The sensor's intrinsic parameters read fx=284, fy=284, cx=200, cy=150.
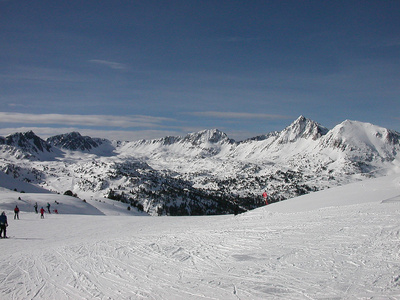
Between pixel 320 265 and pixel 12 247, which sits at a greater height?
pixel 320 265

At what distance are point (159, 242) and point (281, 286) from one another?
30.8 feet

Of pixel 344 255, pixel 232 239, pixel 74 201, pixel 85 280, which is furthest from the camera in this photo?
pixel 74 201

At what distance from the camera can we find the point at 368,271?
32.7ft

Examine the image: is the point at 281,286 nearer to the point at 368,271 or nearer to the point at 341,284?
the point at 341,284

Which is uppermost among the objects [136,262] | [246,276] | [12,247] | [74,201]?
[246,276]

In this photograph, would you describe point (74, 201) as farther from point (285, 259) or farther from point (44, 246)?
point (285, 259)

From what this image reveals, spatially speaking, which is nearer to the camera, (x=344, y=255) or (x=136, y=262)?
(x=344, y=255)

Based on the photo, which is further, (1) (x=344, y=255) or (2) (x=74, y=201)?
(2) (x=74, y=201)

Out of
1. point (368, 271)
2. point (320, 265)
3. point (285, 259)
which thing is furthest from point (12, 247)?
point (368, 271)

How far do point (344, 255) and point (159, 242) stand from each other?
1008 cm

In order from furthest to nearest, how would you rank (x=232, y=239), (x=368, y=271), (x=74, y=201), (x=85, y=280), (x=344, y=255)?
(x=74, y=201), (x=232, y=239), (x=344, y=255), (x=85, y=280), (x=368, y=271)

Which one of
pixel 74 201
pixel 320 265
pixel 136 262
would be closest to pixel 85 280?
pixel 136 262

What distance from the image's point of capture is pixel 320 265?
1099 centimetres

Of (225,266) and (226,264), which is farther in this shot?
(226,264)
